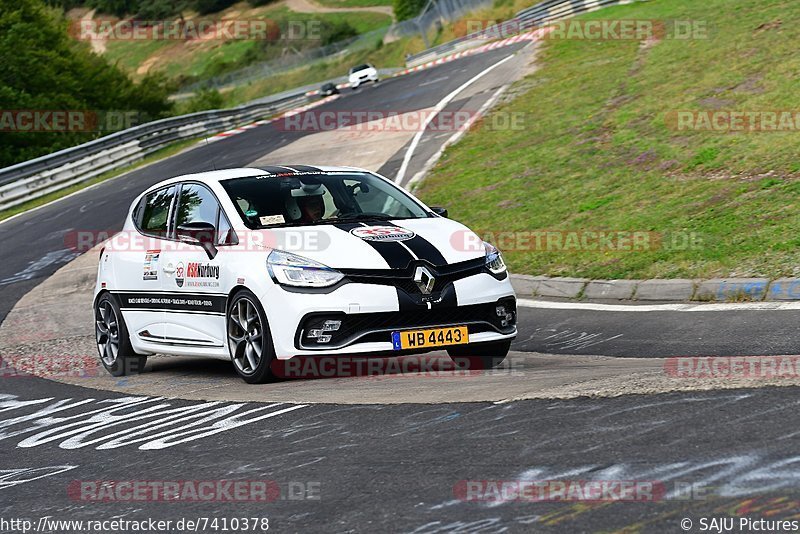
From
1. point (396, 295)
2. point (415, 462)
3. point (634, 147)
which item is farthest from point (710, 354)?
point (634, 147)

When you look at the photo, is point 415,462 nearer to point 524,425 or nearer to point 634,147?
point 524,425

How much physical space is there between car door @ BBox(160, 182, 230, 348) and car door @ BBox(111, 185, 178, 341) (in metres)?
0.14

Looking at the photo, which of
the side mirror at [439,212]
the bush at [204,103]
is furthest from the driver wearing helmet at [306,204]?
the bush at [204,103]

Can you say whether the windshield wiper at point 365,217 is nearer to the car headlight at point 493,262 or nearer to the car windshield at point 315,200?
the car windshield at point 315,200

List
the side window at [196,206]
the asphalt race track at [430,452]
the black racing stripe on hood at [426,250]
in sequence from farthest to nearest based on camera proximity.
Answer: the side window at [196,206]
the black racing stripe on hood at [426,250]
the asphalt race track at [430,452]

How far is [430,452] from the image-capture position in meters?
5.91

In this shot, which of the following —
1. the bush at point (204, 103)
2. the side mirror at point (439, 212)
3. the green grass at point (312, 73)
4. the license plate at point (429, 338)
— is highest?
the green grass at point (312, 73)

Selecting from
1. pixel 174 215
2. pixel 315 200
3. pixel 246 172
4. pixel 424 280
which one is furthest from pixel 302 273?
pixel 174 215

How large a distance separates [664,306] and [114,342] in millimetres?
5106

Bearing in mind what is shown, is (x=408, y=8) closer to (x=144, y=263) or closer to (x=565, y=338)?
(x=144, y=263)

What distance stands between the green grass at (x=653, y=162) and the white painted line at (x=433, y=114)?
946mm

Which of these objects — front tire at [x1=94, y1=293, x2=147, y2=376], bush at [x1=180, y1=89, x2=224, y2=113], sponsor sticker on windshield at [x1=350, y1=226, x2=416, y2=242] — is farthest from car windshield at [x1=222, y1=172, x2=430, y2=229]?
bush at [x1=180, y1=89, x2=224, y2=113]

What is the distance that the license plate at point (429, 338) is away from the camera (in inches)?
336

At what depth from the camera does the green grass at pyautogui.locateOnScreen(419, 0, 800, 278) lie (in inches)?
504
